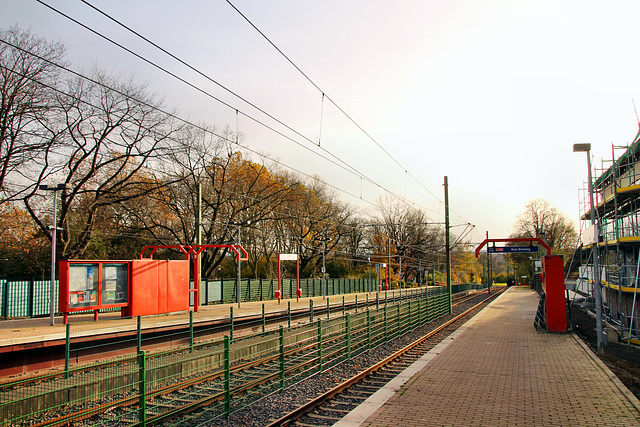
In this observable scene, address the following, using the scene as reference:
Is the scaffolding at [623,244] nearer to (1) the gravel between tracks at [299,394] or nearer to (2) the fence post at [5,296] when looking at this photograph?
(1) the gravel between tracks at [299,394]

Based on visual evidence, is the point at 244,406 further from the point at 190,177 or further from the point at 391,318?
the point at 190,177

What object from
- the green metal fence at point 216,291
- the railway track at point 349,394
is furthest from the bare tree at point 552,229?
the railway track at point 349,394

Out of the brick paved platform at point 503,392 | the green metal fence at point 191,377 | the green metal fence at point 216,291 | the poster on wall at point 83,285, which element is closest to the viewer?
the green metal fence at point 191,377

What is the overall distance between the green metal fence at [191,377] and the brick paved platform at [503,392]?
1.99 meters

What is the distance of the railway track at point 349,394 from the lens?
830cm

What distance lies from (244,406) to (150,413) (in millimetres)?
1729

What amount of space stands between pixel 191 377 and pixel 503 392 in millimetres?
6365

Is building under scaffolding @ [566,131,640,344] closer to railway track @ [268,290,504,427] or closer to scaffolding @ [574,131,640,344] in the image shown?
scaffolding @ [574,131,640,344]

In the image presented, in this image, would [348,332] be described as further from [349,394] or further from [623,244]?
[623,244]

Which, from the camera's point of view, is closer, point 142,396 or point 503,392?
point 142,396

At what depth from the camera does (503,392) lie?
9.95 m

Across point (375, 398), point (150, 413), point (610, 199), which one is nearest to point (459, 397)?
point (375, 398)

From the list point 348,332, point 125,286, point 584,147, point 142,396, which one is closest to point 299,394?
point 348,332

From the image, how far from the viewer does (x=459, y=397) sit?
374 inches
